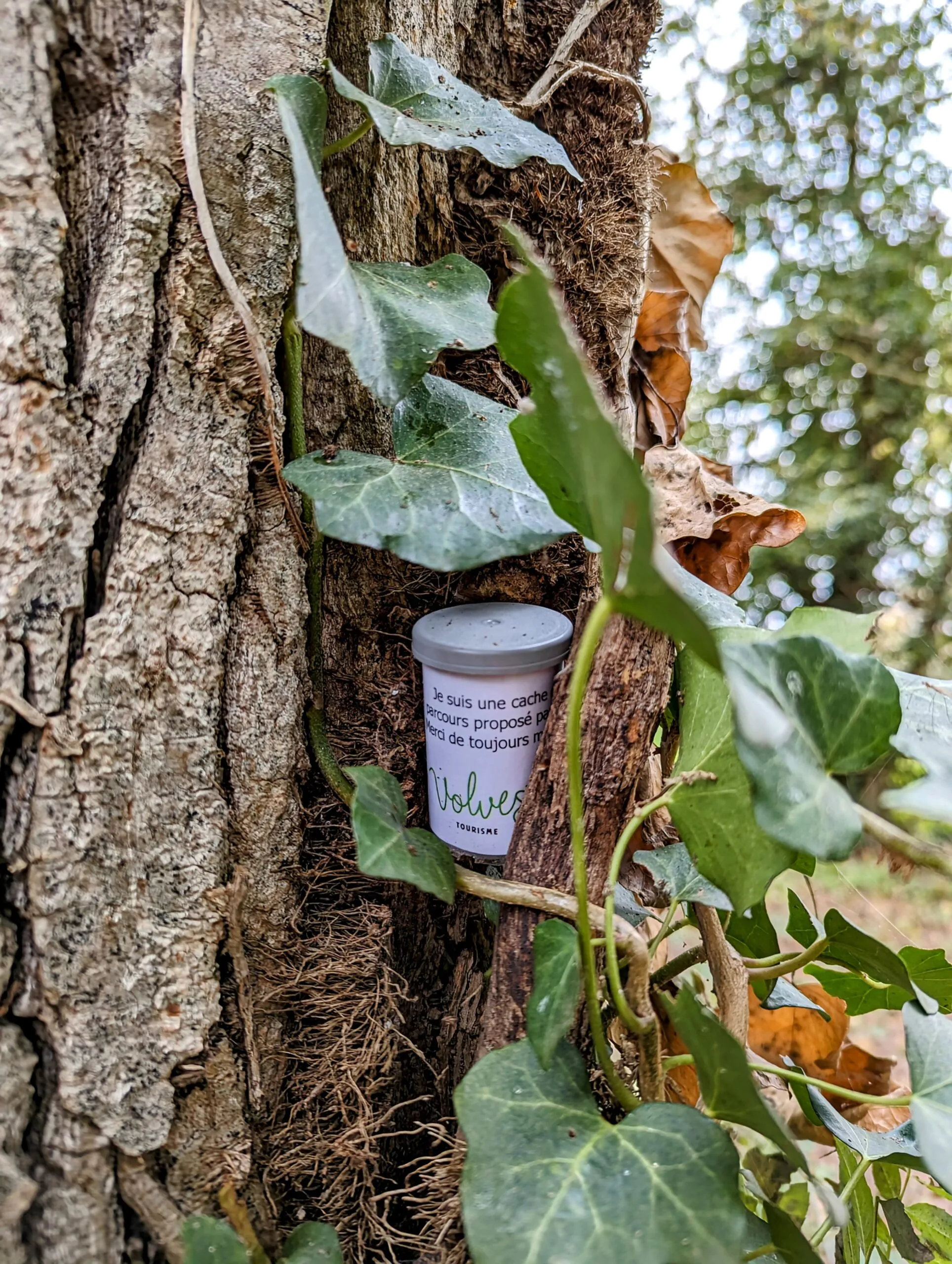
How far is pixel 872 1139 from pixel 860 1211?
0.07 m

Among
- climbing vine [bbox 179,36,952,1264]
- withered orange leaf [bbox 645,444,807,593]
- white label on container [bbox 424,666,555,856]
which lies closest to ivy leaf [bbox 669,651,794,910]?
climbing vine [bbox 179,36,952,1264]

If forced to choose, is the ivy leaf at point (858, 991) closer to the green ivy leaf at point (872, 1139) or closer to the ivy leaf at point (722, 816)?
the green ivy leaf at point (872, 1139)

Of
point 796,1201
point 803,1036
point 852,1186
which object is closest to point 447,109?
point 852,1186

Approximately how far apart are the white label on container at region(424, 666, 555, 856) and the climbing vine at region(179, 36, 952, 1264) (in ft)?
0.12

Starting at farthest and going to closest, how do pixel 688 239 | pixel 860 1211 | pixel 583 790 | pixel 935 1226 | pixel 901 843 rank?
pixel 688 239
pixel 935 1226
pixel 860 1211
pixel 583 790
pixel 901 843

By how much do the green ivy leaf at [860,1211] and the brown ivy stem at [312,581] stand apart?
1.59 ft

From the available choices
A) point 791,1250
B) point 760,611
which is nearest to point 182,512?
point 791,1250

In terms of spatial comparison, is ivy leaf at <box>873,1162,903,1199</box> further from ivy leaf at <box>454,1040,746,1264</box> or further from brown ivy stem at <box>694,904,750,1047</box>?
ivy leaf at <box>454,1040,746,1264</box>

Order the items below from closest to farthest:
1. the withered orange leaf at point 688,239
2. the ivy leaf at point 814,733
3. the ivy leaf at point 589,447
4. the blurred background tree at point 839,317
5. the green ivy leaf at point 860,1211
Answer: the ivy leaf at point 589,447
the ivy leaf at point 814,733
the green ivy leaf at point 860,1211
the withered orange leaf at point 688,239
the blurred background tree at point 839,317

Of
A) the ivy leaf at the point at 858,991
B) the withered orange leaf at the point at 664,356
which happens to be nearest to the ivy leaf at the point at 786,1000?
the ivy leaf at the point at 858,991

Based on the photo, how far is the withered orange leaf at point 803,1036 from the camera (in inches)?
35.1

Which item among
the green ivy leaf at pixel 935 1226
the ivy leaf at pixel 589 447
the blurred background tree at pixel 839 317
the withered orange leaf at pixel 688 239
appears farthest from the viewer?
the blurred background tree at pixel 839 317

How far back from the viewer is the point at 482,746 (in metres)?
0.59

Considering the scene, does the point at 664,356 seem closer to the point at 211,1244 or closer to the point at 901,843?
the point at 901,843
